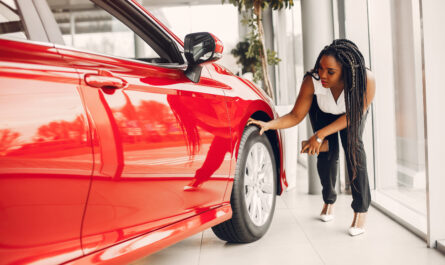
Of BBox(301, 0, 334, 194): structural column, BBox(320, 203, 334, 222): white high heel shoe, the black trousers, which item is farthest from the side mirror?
BBox(301, 0, 334, 194): structural column

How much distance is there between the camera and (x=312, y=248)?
8.14 feet

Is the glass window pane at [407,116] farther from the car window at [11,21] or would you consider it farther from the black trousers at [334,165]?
the car window at [11,21]

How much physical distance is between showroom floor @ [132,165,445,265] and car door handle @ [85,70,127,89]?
1.14 metres

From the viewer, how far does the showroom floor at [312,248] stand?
228cm

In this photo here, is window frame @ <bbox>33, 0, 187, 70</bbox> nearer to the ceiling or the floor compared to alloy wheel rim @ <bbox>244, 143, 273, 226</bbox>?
nearer to the ceiling

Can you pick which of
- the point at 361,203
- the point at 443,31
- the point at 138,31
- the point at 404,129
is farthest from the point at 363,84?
the point at 138,31

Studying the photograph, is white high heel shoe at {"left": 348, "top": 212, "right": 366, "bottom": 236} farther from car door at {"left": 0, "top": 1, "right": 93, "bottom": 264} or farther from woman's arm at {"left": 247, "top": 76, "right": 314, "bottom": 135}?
car door at {"left": 0, "top": 1, "right": 93, "bottom": 264}

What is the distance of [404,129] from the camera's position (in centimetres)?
336

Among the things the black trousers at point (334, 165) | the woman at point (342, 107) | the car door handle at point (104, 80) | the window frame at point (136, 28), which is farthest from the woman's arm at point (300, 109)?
the car door handle at point (104, 80)

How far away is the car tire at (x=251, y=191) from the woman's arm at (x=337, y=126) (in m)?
0.26

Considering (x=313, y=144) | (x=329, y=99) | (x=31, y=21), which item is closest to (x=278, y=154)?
(x=313, y=144)

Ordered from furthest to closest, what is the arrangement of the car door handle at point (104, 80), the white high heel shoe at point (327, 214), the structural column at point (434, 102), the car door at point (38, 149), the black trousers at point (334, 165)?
the white high heel shoe at point (327, 214)
the black trousers at point (334, 165)
the structural column at point (434, 102)
the car door handle at point (104, 80)
the car door at point (38, 149)

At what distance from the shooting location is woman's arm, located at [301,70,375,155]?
2627mm

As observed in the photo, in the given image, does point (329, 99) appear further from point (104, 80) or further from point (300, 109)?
point (104, 80)
